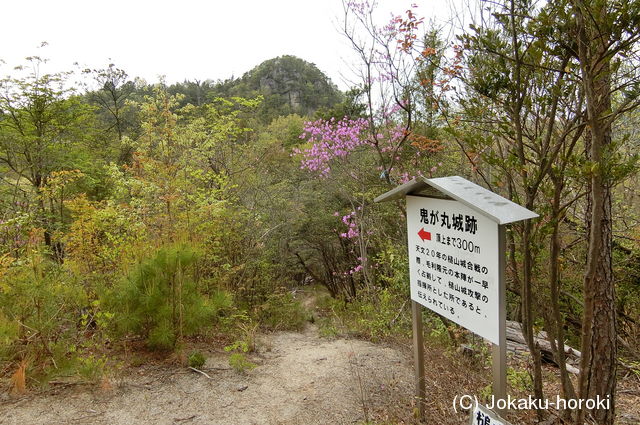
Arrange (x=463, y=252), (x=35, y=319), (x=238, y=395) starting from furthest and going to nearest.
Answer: (x=238, y=395)
(x=35, y=319)
(x=463, y=252)

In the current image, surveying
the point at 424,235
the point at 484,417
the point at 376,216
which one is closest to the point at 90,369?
the point at 424,235

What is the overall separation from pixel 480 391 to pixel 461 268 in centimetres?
166

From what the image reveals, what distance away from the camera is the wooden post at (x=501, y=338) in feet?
6.46

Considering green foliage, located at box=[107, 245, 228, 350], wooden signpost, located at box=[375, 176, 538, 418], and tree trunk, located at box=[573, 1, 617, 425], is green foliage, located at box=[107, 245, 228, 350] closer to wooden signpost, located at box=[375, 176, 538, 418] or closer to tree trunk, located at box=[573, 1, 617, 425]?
wooden signpost, located at box=[375, 176, 538, 418]

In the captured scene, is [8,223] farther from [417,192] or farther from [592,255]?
[592,255]

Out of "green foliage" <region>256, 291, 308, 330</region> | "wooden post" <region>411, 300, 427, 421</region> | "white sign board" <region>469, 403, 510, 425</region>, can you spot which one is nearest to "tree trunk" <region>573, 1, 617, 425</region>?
"white sign board" <region>469, 403, 510, 425</region>

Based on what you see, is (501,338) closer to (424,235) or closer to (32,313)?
(424,235)

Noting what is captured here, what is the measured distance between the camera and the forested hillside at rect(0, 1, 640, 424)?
85.1 inches

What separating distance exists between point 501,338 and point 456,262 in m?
0.47

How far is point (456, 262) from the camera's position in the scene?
2.28 m

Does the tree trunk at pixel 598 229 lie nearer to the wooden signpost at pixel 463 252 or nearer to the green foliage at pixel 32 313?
the wooden signpost at pixel 463 252

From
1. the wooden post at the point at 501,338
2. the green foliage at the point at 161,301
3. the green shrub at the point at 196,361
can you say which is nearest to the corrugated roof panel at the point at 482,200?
the wooden post at the point at 501,338

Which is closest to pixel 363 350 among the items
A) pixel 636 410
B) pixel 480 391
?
pixel 480 391

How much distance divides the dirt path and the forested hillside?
0.68ft
